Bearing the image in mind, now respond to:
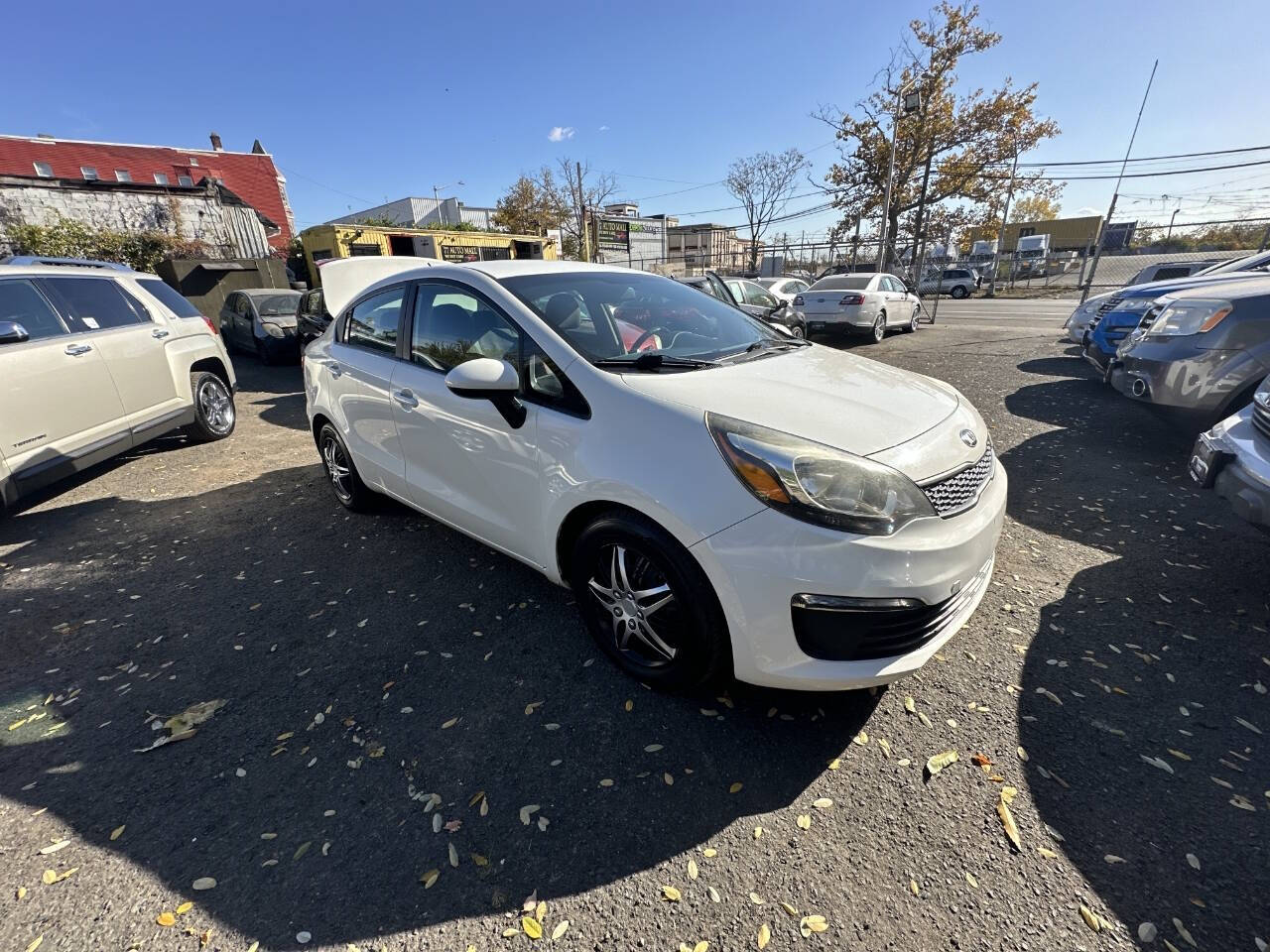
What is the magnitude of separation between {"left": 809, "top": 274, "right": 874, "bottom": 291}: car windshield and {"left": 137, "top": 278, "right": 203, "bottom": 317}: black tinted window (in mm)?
11076

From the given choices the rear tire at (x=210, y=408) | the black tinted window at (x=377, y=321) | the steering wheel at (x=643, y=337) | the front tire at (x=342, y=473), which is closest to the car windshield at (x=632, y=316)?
the steering wheel at (x=643, y=337)

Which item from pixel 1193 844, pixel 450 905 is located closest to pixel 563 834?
pixel 450 905

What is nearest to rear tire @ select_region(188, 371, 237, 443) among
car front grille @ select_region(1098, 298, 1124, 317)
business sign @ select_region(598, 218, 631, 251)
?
car front grille @ select_region(1098, 298, 1124, 317)

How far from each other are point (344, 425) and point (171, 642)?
5.13ft

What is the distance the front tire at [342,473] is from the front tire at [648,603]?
2.31 m

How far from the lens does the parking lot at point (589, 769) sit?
160cm

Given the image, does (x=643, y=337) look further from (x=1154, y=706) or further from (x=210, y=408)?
(x=210, y=408)

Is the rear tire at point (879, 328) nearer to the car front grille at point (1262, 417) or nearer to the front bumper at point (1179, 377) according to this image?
the front bumper at point (1179, 377)

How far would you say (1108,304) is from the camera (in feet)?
24.2

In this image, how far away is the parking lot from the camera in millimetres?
1601

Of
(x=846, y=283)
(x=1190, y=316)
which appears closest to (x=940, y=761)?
(x=1190, y=316)

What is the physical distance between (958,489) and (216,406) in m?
7.31

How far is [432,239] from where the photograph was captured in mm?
24516

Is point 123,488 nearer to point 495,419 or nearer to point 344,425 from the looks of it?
point 344,425
